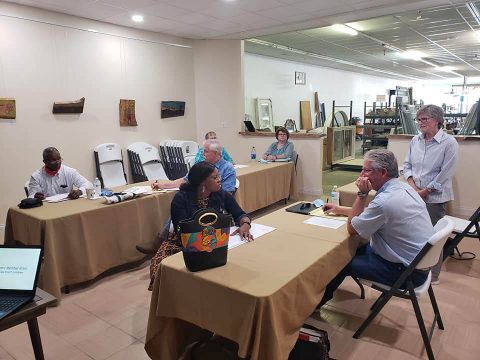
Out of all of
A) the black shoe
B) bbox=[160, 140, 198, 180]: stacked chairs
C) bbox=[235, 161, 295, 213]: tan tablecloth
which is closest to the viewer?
the black shoe

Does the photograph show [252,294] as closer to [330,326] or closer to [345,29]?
[330,326]

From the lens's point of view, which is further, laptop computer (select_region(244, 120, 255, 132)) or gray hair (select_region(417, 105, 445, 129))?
laptop computer (select_region(244, 120, 255, 132))

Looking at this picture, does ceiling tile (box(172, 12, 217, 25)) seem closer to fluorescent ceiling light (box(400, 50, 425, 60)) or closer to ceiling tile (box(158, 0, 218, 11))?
ceiling tile (box(158, 0, 218, 11))

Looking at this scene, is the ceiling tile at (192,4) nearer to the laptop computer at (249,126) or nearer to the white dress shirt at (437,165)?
the laptop computer at (249,126)

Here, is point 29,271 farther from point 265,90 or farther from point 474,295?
point 265,90

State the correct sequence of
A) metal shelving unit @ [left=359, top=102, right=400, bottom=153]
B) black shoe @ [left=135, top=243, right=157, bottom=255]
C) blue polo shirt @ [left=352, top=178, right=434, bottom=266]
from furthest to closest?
metal shelving unit @ [left=359, top=102, right=400, bottom=153]
black shoe @ [left=135, top=243, right=157, bottom=255]
blue polo shirt @ [left=352, top=178, right=434, bottom=266]

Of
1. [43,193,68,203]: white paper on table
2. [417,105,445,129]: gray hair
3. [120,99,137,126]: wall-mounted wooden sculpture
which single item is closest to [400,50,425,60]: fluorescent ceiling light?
[417,105,445,129]: gray hair

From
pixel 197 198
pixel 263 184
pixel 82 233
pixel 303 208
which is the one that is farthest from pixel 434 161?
pixel 82 233

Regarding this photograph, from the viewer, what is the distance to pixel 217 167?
3.65 m

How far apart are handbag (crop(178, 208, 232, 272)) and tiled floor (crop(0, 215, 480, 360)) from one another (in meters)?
0.92


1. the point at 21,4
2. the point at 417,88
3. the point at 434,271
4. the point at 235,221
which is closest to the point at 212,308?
the point at 235,221

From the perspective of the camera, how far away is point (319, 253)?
1.91m

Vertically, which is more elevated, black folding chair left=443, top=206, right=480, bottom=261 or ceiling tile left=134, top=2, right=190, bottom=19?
ceiling tile left=134, top=2, right=190, bottom=19

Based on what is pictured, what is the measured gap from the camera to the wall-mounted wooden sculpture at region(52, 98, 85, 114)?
480cm
